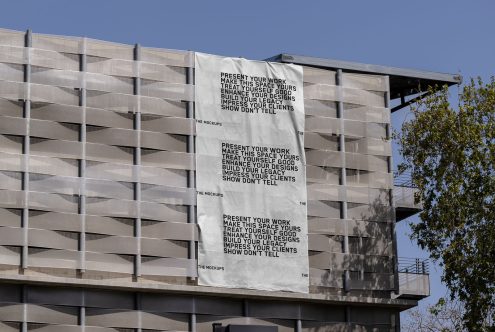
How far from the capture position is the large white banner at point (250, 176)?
56.0 meters

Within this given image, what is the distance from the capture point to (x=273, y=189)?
57562 mm

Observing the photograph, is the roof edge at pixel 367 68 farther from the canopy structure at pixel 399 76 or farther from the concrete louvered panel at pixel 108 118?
the concrete louvered panel at pixel 108 118

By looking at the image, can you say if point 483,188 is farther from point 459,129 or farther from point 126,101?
point 126,101

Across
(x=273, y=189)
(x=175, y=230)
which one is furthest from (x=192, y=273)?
(x=273, y=189)

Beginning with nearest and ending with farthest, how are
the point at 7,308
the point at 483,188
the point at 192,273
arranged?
the point at 7,308 → the point at 192,273 → the point at 483,188

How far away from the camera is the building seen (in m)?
52.5

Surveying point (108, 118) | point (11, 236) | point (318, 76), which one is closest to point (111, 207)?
point (108, 118)

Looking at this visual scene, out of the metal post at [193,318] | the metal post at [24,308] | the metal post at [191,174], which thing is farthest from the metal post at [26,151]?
the metal post at [193,318]

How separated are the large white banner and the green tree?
5.42 meters

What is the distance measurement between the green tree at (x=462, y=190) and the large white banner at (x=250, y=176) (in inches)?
214

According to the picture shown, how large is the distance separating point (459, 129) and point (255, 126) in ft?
29.3

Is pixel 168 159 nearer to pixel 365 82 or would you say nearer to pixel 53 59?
pixel 53 59

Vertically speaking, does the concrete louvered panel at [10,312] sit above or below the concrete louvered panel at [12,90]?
below

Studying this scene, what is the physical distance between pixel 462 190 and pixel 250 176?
945cm
